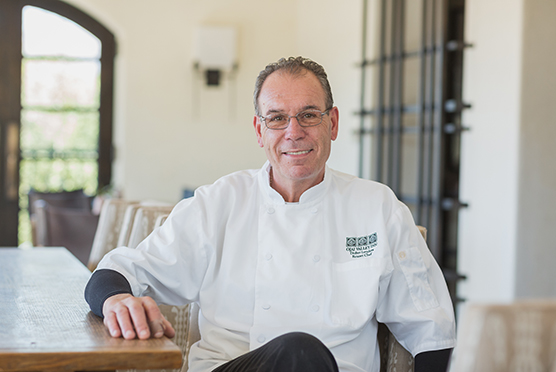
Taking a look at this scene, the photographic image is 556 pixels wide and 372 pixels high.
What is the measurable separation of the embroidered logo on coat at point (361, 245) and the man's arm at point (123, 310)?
1.84 feet

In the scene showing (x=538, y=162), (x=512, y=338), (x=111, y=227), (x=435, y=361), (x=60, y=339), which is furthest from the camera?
(x=538, y=162)

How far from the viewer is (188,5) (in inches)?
210

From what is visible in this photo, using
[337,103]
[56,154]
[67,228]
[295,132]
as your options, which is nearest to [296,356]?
[295,132]

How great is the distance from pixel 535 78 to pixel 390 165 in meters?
1.19

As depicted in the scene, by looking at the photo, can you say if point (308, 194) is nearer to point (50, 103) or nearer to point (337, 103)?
point (337, 103)

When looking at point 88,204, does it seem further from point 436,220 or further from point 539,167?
point 539,167

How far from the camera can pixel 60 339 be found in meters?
1.15

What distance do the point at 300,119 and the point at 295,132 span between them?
44 millimetres

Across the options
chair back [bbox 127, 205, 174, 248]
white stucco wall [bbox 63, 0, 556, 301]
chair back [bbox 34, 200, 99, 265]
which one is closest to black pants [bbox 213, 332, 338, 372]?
chair back [bbox 127, 205, 174, 248]

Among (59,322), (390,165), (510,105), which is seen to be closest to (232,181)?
(59,322)

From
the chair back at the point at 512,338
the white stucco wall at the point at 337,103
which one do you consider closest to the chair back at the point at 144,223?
the chair back at the point at 512,338

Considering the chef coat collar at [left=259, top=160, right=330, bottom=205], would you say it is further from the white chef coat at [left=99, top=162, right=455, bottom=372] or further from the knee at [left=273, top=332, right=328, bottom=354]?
Answer: the knee at [left=273, top=332, right=328, bottom=354]

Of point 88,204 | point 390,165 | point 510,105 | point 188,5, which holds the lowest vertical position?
point 88,204

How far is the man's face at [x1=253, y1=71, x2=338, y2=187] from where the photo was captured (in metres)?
1.70
